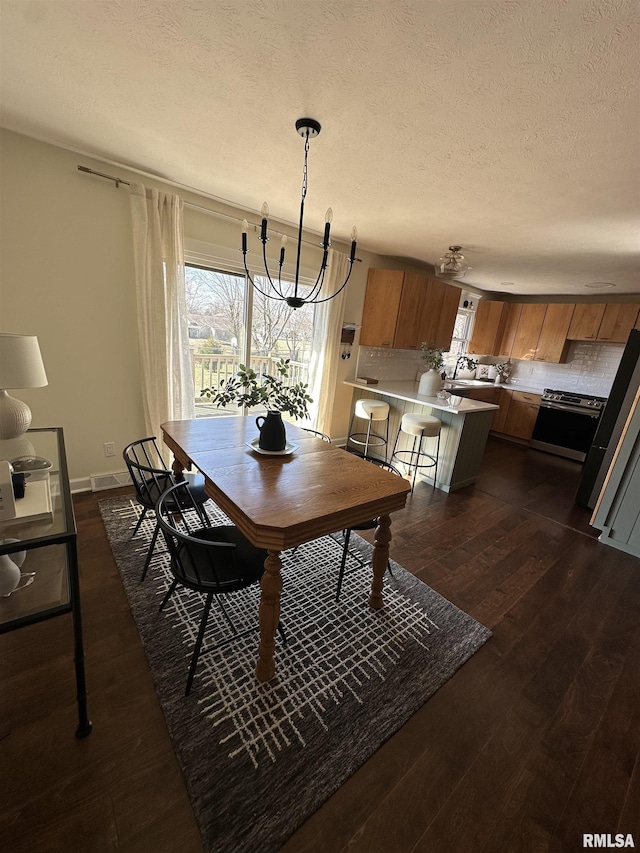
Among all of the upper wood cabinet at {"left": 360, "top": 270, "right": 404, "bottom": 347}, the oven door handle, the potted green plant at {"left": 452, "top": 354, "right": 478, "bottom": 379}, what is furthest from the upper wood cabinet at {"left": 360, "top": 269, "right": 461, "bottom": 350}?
the oven door handle

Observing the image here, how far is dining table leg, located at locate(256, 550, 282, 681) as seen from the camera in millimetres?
1334

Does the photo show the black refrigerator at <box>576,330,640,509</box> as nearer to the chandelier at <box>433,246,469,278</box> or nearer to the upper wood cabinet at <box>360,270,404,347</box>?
the chandelier at <box>433,246,469,278</box>

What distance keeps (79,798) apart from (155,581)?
94 cm

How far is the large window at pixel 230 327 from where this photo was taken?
3.09 metres

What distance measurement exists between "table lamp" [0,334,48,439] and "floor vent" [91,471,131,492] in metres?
1.39

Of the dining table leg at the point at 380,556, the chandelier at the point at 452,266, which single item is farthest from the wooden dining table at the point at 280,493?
the chandelier at the point at 452,266

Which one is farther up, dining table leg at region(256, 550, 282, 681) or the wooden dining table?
the wooden dining table

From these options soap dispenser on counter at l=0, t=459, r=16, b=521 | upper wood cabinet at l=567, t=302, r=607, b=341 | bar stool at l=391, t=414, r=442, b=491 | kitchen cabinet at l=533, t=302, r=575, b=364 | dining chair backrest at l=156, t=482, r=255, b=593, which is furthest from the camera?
kitchen cabinet at l=533, t=302, r=575, b=364

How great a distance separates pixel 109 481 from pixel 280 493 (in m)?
2.17

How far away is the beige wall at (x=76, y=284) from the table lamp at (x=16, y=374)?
111 centimetres

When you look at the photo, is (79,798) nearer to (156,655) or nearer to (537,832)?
(156,655)

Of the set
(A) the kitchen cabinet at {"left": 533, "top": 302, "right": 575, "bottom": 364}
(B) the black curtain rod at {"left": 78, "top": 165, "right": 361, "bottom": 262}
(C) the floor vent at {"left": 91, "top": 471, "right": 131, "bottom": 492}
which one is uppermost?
(B) the black curtain rod at {"left": 78, "top": 165, "right": 361, "bottom": 262}

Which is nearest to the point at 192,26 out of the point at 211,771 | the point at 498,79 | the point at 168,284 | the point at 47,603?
the point at 498,79

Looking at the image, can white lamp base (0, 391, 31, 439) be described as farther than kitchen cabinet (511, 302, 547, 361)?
No
